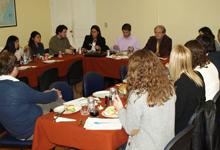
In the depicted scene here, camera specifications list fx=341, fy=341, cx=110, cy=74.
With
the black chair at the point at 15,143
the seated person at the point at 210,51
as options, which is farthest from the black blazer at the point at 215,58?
the black chair at the point at 15,143

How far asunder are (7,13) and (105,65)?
316 cm

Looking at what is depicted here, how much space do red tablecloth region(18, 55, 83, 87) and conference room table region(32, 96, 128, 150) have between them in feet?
8.16

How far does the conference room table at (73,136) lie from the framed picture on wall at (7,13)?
548cm

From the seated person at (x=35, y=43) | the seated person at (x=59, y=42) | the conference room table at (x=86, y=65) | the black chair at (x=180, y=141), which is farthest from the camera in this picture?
the seated person at (x=59, y=42)

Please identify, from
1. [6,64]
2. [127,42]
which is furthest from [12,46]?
[6,64]

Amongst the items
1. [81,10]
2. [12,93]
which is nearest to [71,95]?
[12,93]

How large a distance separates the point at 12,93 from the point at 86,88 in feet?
4.32

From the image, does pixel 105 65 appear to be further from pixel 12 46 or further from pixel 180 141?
pixel 180 141

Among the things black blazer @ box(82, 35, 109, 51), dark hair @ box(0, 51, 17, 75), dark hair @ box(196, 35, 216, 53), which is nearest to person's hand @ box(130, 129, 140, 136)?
dark hair @ box(0, 51, 17, 75)

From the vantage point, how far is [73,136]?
109 inches

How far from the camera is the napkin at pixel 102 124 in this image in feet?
8.89

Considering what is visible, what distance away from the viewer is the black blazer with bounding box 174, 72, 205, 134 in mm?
2900

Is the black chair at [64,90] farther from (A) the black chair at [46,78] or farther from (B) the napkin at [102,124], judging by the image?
(A) the black chair at [46,78]

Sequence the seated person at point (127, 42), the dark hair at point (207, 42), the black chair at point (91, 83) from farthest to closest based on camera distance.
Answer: the seated person at point (127, 42) < the dark hair at point (207, 42) < the black chair at point (91, 83)
